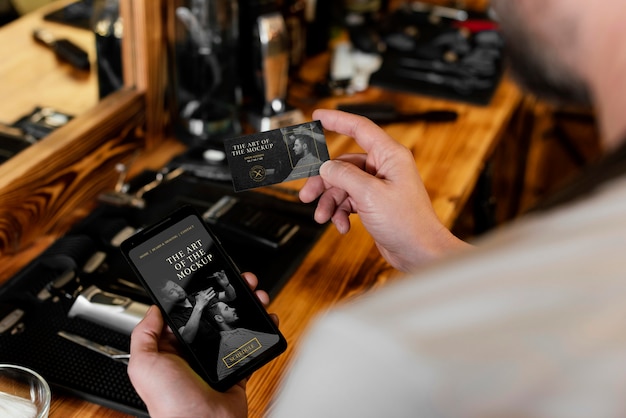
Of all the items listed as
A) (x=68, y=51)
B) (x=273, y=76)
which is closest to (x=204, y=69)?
(x=273, y=76)

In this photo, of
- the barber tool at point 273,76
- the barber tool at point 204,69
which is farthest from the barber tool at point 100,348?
the barber tool at point 273,76

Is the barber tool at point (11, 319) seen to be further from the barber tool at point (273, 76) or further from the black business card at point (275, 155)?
the barber tool at point (273, 76)

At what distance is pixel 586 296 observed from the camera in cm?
41

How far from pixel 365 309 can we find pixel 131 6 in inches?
42.9

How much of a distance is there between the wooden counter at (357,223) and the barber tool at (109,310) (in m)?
0.14

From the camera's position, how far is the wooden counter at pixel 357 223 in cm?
98

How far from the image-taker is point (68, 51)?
4.44 ft

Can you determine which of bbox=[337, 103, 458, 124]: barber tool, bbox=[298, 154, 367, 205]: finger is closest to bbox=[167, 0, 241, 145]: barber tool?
bbox=[337, 103, 458, 124]: barber tool

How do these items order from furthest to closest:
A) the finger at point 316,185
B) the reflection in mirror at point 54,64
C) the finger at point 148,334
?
the reflection in mirror at point 54,64 < the finger at point 316,185 < the finger at point 148,334

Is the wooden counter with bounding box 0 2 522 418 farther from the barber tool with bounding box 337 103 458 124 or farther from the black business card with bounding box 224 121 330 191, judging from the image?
the black business card with bounding box 224 121 330 191

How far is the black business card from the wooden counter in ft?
0.74

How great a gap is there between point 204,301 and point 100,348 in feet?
0.64

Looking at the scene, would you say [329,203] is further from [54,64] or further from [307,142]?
[54,64]

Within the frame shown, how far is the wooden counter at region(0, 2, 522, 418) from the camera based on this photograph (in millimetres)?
982
